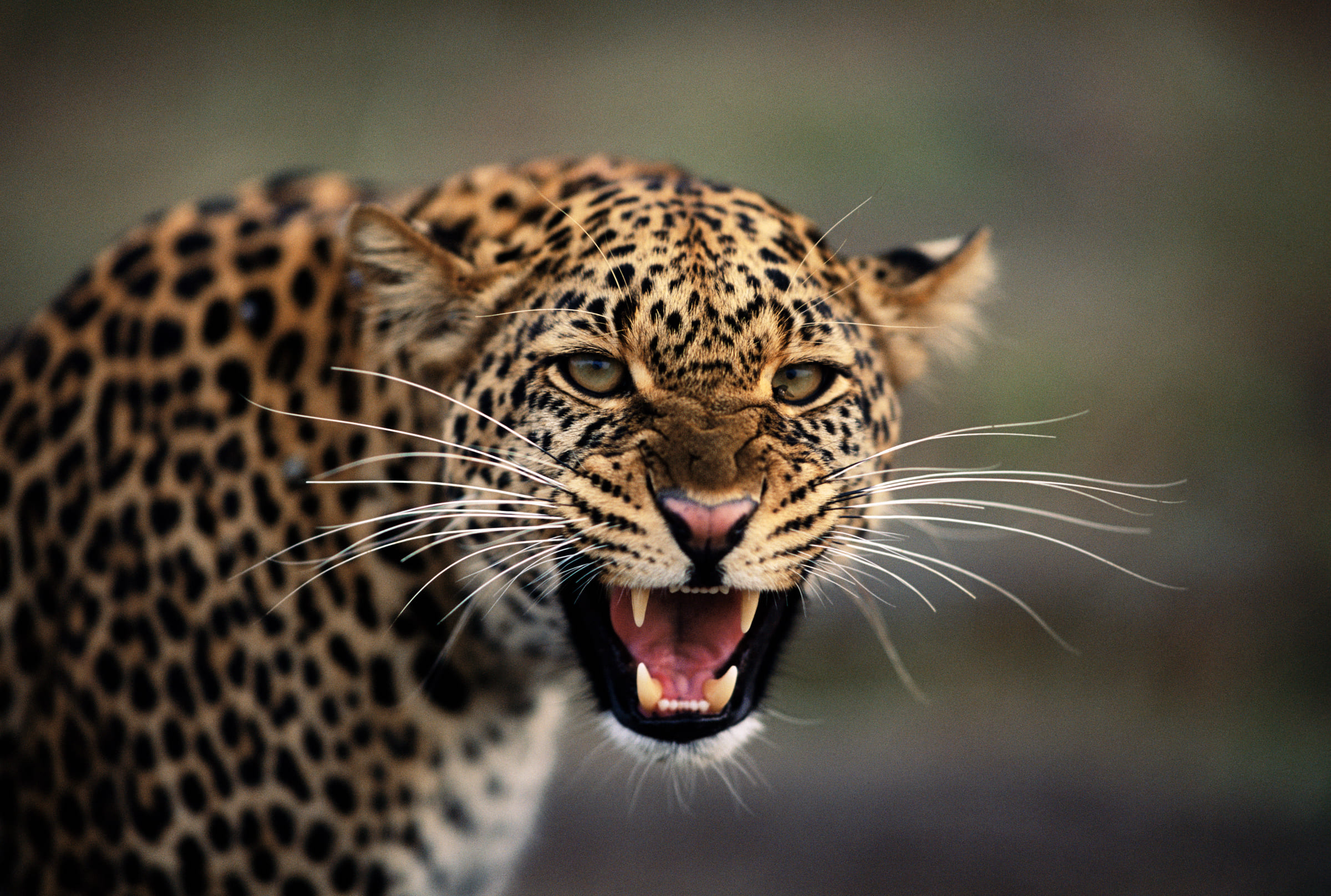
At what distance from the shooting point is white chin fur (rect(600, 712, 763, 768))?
120 inches

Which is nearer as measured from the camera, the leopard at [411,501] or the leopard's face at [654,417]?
the leopard's face at [654,417]

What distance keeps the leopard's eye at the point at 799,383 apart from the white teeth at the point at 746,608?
1.71 ft

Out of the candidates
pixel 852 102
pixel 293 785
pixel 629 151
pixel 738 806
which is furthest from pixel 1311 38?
pixel 293 785

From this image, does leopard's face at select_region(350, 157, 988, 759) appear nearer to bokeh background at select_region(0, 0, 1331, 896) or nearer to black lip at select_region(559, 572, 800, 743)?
black lip at select_region(559, 572, 800, 743)

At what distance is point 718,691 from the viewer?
3.04 metres

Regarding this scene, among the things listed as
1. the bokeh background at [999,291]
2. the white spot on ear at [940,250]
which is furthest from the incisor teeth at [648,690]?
the white spot on ear at [940,250]

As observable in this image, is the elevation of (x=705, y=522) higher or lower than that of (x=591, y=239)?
lower

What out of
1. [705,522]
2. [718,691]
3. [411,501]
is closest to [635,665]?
[718,691]

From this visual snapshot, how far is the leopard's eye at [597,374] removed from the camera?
9.92 feet

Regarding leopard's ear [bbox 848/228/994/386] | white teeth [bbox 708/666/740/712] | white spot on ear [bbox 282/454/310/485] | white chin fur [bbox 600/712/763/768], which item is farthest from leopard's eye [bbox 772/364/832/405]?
white spot on ear [bbox 282/454/310/485]

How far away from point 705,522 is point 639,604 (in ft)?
1.40

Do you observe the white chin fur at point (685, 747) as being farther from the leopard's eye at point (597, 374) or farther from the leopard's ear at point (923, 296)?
the leopard's ear at point (923, 296)

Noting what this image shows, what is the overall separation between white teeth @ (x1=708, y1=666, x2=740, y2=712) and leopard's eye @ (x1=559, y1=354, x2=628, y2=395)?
749mm

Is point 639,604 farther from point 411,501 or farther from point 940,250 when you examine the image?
point 940,250
